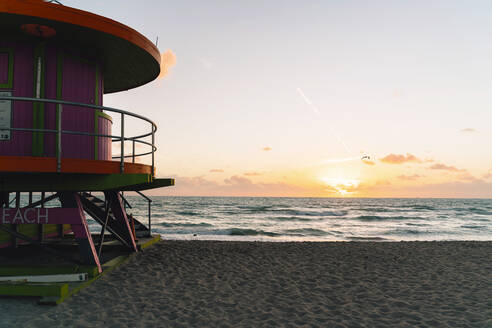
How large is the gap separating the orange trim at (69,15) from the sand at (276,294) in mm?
5075

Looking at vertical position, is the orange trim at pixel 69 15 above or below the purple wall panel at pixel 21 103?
above

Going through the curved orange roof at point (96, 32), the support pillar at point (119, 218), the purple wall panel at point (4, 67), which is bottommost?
the support pillar at point (119, 218)

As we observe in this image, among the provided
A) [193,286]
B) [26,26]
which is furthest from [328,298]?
[26,26]

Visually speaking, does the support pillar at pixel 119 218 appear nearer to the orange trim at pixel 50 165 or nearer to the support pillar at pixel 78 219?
the support pillar at pixel 78 219

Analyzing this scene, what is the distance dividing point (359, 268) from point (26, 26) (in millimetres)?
9741

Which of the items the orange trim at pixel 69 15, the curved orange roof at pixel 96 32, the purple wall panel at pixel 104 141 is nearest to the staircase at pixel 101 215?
the purple wall panel at pixel 104 141

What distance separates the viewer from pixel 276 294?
717 centimetres

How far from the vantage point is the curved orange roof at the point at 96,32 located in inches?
233

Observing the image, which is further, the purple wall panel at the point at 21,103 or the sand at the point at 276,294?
the purple wall panel at the point at 21,103

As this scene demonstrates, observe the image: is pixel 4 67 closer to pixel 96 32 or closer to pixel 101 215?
pixel 96 32

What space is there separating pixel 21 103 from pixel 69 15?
6.12 ft

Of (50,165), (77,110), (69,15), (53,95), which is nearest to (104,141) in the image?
(77,110)

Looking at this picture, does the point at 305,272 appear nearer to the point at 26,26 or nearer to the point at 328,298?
the point at 328,298

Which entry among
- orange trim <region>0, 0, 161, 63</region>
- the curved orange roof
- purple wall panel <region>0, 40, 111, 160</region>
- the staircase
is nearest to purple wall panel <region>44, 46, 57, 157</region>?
purple wall panel <region>0, 40, 111, 160</region>
